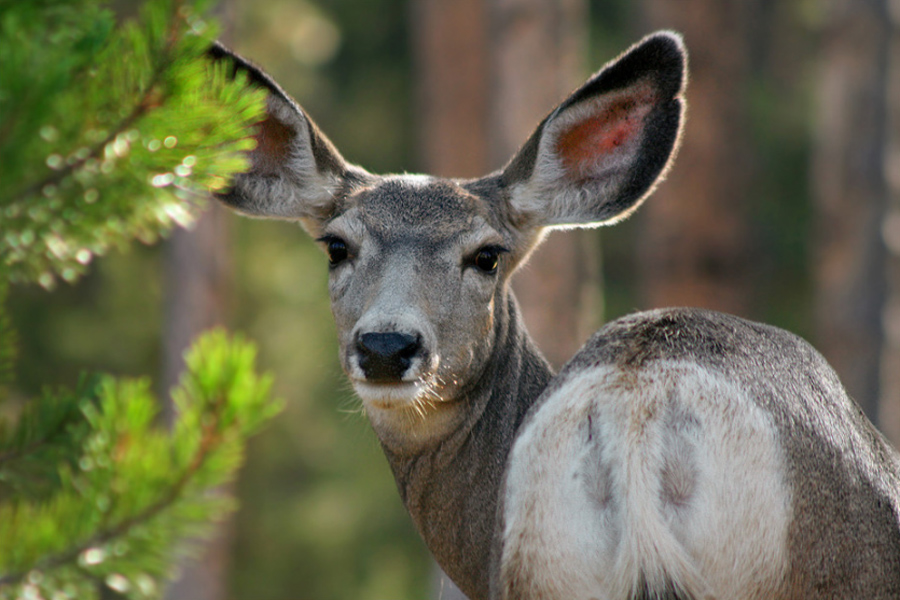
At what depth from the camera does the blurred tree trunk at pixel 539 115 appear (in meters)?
9.17

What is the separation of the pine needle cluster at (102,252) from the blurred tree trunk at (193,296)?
10.3 meters

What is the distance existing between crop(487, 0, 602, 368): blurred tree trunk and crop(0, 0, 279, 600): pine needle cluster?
19.9 ft

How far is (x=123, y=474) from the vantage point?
9.52 ft

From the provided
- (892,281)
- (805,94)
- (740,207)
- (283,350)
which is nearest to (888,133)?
(892,281)

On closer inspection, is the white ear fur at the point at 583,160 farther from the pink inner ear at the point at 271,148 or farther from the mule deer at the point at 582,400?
the pink inner ear at the point at 271,148

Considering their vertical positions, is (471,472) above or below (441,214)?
below

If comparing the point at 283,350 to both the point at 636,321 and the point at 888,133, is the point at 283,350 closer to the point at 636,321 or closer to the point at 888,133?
the point at 888,133

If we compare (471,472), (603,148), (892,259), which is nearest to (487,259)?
(603,148)

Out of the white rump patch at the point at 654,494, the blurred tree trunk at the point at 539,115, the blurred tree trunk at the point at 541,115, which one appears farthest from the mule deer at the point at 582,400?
the blurred tree trunk at the point at 539,115

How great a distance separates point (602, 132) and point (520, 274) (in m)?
4.60

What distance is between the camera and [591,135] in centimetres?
471

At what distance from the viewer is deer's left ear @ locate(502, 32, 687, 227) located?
4.35 m

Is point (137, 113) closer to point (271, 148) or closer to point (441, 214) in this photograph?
point (441, 214)

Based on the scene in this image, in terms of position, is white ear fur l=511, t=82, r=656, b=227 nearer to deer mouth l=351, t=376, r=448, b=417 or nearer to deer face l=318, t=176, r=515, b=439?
deer face l=318, t=176, r=515, b=439
